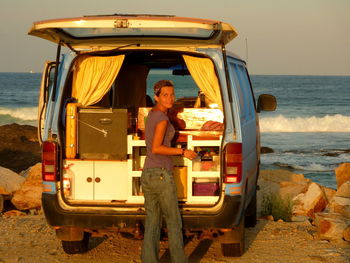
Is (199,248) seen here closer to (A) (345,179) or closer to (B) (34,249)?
(B) (34,249)

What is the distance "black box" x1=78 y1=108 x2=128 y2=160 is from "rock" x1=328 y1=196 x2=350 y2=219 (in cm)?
429

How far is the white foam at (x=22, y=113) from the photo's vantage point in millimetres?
45062

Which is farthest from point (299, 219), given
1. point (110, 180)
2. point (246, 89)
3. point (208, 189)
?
point (110, 180)

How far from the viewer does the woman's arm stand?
6.34m

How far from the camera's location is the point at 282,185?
47.8ft

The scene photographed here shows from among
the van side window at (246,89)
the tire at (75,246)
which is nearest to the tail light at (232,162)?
the van side window at (246,89)

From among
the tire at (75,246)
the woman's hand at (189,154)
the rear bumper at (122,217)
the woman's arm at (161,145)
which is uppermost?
the woman's arm at (161,145)

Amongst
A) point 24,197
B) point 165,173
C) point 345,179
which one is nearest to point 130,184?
point 165,173

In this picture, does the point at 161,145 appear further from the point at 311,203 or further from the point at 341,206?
the point at 311,203

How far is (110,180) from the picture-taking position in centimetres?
692

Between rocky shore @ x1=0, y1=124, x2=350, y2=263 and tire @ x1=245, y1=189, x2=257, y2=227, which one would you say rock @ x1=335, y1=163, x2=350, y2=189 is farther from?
tire @ x1=245, y1=189, x2=257, y2=227

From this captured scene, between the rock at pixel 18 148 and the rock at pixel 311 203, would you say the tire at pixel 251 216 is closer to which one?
the rock at pixel 311 203

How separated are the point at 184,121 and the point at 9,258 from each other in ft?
7.25

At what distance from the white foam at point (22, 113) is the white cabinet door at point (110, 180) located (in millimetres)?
38025
